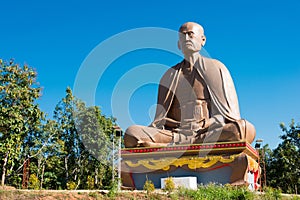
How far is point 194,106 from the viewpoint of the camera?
1339cm

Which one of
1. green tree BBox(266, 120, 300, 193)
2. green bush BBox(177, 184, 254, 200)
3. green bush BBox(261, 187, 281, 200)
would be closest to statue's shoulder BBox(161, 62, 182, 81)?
green bush BBox(261, 187, 281, 200)

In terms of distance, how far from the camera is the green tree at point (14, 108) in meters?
17.4

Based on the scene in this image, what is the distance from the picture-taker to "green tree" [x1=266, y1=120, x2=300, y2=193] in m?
22.7

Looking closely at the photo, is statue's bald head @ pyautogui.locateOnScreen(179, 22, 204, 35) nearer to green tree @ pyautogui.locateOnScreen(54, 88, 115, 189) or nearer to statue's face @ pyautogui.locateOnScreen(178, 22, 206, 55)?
statue's face @ pyautogui.locateOnScreen(178, 22, 206, 55)

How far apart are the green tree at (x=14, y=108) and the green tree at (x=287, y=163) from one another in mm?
13185

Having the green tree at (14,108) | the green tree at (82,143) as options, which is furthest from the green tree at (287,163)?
the green tree at (14,108)

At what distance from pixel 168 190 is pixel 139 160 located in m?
4.56

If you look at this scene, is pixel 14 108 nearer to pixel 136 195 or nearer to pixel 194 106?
pixel 194 106

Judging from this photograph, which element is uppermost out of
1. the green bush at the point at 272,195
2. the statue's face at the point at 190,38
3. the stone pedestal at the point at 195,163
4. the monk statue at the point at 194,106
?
the statue's face at the point at 190,38

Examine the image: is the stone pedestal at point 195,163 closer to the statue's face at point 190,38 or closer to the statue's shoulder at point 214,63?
the statue's shoulder at point 214,63

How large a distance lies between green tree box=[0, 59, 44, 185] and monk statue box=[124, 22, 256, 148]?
21.8 feet

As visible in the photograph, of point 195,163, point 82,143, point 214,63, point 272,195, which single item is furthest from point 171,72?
point 82,143

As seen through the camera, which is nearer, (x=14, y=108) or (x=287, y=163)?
(x=14, y=108)

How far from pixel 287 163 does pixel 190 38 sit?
12.1 metres
